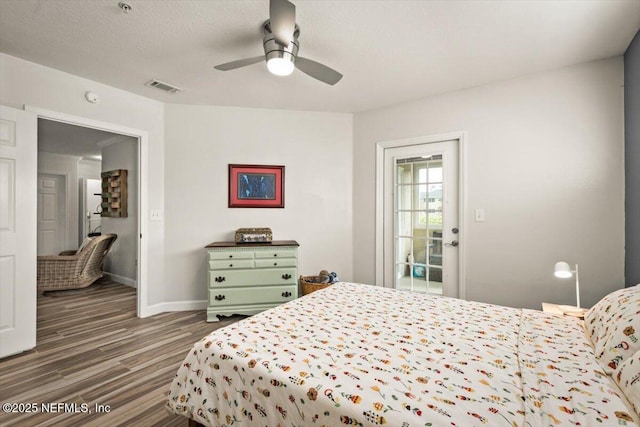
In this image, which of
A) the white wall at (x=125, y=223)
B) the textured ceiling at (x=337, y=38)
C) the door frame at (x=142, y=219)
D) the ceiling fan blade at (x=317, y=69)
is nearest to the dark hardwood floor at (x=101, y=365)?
the door frame at (x=142, y=219)

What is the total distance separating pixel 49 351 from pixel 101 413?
48.0 inches

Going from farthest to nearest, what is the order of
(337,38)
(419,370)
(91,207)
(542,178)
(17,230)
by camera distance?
(91,207), (542,178), (17,230), (337,38), (419,370)

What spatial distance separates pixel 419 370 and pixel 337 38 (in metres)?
2.17

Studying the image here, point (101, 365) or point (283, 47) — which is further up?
point (283, 47)

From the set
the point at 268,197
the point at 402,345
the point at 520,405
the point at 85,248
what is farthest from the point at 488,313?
the point at 85,248

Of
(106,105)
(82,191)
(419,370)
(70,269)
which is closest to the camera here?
(419,370)

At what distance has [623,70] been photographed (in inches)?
92.2

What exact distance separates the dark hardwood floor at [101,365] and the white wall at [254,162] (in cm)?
65

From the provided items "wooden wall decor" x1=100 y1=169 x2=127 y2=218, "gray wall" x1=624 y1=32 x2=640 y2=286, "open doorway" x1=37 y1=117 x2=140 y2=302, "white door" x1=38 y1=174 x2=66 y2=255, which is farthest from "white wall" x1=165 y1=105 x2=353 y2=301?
"white door" x1=38 y1=174 x2=66 y2=255

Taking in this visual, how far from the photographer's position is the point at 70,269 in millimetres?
4238

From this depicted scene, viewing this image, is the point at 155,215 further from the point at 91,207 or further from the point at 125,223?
the point at 91,207

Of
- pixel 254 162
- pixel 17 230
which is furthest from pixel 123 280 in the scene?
pixel 254 162

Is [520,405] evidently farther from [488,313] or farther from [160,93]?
[160,93]

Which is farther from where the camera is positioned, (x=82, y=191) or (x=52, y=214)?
(x=82, y=191)
